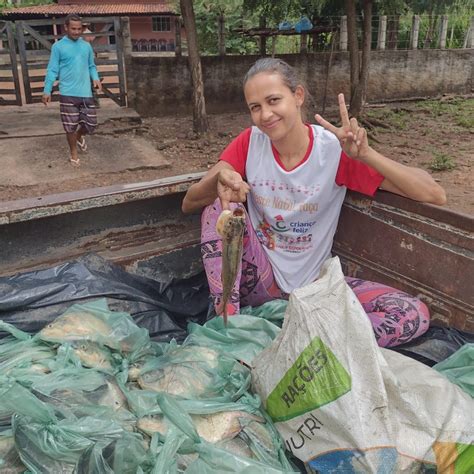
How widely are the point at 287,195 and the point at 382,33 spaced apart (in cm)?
1188

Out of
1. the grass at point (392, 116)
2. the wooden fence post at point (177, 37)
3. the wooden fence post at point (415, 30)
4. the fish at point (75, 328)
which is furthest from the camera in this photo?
the wooden fence post at point (415, 30)

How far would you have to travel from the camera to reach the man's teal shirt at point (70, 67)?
7076 mm

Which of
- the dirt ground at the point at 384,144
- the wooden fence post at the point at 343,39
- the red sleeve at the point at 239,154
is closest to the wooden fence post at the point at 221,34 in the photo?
the dirt ground at the point at 384,144

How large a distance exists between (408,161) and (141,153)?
419 centimetres

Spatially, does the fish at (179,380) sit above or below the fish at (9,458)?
below

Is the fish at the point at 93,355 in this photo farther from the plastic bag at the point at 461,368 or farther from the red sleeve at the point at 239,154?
the plastic bag at the point at 461,368

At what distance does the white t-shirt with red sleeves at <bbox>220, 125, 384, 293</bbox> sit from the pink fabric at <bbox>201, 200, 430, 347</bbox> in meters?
0.08

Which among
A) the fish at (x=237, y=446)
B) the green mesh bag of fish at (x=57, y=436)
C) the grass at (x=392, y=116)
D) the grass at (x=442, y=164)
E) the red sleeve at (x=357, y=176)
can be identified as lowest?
the grass at (x=442, y=164)

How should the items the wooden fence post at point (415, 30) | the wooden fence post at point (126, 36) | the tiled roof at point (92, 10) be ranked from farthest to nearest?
the tiled roof at point (92, 10)
the wooden fence post at point (415, 30)
the wooden fence post at point (126, 36)

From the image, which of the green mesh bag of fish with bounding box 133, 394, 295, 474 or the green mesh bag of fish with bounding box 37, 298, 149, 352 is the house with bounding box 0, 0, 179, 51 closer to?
the green mesh bag of fish with bounding box 37, 298, 149, 352

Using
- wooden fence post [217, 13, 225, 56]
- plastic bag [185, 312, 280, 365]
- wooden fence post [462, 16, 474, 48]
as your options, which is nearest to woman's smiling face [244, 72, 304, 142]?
plastic bag [185, 312, 280, 365]

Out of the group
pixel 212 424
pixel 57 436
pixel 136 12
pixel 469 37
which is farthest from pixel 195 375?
pixel 136 12

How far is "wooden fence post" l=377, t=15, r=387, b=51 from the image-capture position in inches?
505

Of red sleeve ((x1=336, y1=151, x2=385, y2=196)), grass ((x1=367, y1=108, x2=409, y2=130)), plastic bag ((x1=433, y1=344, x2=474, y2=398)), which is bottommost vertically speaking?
grass ((x1=367, y1=108, x2=409, y2=130))
